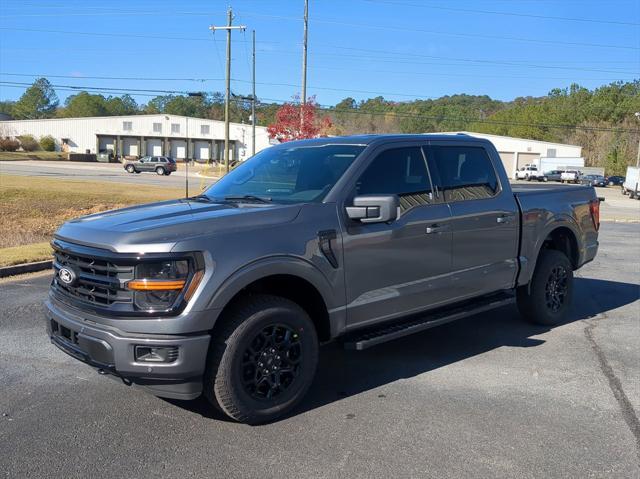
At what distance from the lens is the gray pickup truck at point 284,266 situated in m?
3.57

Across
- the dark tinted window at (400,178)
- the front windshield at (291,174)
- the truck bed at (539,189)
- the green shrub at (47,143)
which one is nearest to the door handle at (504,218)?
the truck bed at (539,189)

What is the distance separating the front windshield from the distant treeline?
223 ft

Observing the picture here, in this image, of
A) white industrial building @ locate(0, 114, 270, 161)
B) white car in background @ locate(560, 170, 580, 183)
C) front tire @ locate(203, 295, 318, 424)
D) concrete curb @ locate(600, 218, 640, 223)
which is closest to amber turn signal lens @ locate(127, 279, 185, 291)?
front tire @ locate(203, 295, 318, 424)

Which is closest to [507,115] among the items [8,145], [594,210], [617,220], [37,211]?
[8,145]

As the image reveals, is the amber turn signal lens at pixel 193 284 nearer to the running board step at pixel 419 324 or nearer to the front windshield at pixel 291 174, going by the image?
the front windshield at pixel 291 174

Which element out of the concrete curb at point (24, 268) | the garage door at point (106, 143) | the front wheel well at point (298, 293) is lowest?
the concrete curb at point (24, 268)

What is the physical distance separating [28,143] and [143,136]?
53.2ft

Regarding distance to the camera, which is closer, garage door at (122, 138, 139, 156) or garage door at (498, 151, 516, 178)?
garage door at (498, 151, 516, 178)

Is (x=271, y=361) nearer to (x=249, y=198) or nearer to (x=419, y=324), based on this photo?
(x=249, y=198)

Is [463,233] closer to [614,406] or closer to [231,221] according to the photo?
[614,406]

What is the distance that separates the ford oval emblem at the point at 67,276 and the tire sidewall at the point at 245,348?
1.14 m

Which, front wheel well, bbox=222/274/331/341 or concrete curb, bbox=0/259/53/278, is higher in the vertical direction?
front wheel well, bbox=222/274/331/341

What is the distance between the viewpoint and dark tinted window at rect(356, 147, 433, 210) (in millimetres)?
4703

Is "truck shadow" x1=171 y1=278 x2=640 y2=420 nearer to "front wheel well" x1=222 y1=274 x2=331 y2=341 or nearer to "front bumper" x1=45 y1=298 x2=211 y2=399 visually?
"front wheel well" x1=222 y1=274 x2=331 y2=341
